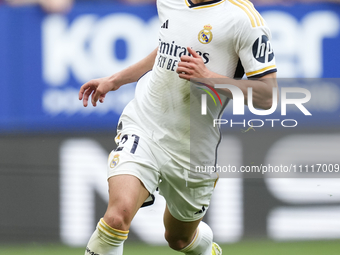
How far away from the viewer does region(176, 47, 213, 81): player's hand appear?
8.48ft

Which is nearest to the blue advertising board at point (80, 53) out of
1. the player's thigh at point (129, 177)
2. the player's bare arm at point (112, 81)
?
the player's bare arm at point (112, 81)

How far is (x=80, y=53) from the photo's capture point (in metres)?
5.01

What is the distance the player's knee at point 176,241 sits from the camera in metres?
3.31

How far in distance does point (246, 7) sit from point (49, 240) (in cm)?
317

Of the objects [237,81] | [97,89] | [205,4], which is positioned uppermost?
[205,4]

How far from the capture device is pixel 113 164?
9.02 ft

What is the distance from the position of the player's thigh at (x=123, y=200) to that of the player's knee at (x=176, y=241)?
27.6 inches

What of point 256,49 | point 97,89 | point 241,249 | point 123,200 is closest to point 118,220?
point 123,200

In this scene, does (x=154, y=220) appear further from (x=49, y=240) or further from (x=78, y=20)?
(x=78, y=20)

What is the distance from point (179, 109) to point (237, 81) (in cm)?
41

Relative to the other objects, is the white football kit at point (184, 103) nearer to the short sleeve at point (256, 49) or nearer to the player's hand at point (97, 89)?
the short sleeve at point (256, 49)

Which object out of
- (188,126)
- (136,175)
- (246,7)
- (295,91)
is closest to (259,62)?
(246,7)

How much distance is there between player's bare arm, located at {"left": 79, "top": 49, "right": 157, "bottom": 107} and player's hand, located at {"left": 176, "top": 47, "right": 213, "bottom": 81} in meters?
0.72

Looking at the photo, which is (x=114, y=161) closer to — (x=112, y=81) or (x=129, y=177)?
(x=129, y=177)
